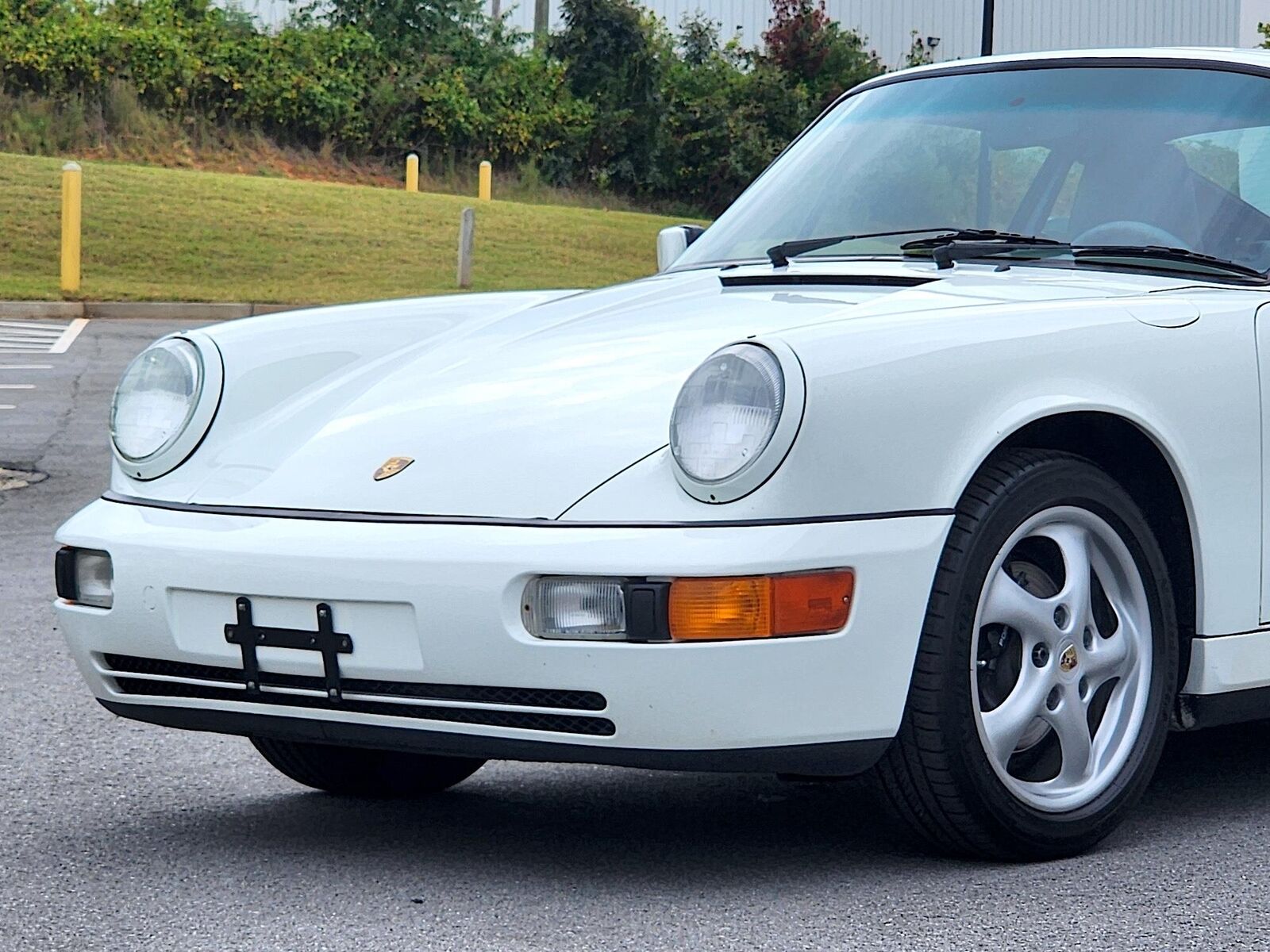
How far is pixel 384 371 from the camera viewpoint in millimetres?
3654

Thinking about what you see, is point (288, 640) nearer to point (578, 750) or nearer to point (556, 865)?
point (578, 750)

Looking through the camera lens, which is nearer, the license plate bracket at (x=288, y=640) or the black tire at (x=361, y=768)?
the license plate bracket at (x=288, y=640)

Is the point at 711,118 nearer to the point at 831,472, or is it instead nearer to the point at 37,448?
the point at 37,448

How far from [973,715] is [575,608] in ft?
2.19

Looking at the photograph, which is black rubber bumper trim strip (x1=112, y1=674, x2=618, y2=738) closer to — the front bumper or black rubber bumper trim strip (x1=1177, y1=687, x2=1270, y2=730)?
the front bumper

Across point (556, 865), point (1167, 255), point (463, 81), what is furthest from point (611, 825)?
point (463, 81)

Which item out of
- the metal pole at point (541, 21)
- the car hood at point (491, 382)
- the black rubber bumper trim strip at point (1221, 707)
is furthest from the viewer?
the metal pole at point (541, 21)

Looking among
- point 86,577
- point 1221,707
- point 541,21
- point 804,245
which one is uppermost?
point 541,21

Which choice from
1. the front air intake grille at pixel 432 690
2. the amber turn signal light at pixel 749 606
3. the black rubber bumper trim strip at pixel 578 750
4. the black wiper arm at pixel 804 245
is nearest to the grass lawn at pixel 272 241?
the black wiper arm at pixel 804 245

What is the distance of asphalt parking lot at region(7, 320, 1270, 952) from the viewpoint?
2924 mm

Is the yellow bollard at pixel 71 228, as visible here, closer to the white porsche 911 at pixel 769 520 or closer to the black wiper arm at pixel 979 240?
the white porsche 911 at pixel 769 520

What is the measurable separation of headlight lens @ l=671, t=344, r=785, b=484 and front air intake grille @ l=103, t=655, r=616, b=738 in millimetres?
390

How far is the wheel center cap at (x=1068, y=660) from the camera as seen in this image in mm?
3314

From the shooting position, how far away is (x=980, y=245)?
3926mm
